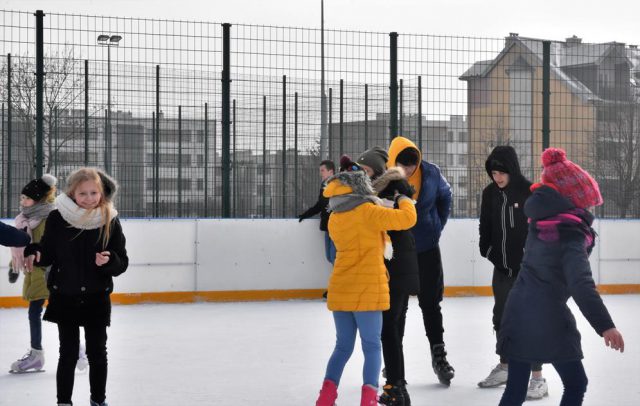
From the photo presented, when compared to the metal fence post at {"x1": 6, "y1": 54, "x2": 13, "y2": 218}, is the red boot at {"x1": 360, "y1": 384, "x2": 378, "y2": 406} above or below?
below

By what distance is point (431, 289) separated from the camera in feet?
22.3

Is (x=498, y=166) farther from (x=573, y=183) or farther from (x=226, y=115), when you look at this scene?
(x=226, y=115)

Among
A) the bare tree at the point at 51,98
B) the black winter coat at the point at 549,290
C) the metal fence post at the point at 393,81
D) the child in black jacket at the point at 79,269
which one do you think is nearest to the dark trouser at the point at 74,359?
the child in black jacket at the point at 79,269

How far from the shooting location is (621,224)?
13641 millimetres

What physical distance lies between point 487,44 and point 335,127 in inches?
82.2

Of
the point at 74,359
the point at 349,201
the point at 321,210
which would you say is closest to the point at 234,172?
the point at 321,210

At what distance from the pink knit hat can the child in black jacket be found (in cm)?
225

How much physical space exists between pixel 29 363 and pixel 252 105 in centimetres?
610

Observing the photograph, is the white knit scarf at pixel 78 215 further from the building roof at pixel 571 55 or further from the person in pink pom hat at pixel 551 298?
the building roof at pixel 571 55

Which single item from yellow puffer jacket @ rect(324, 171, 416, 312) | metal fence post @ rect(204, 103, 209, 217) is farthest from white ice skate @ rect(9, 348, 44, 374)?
metal fence post @ rect(204, 103, 209, 217)

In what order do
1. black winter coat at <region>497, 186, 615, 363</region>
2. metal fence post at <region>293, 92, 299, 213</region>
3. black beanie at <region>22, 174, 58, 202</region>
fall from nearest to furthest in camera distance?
black winter coat at <region>497, 186, 615, 363</region> → black beanie at <region>22, 174, 58, 202</region> → metal fence post at <region>293, 92, 299, 213</region>

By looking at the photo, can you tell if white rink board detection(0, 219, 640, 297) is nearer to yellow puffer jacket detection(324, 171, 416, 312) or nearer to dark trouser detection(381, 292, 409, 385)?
dark trouser detection(381, 292, 409, 385)

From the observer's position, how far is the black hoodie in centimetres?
642

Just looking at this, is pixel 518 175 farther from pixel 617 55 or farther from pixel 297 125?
pixel 617 55
